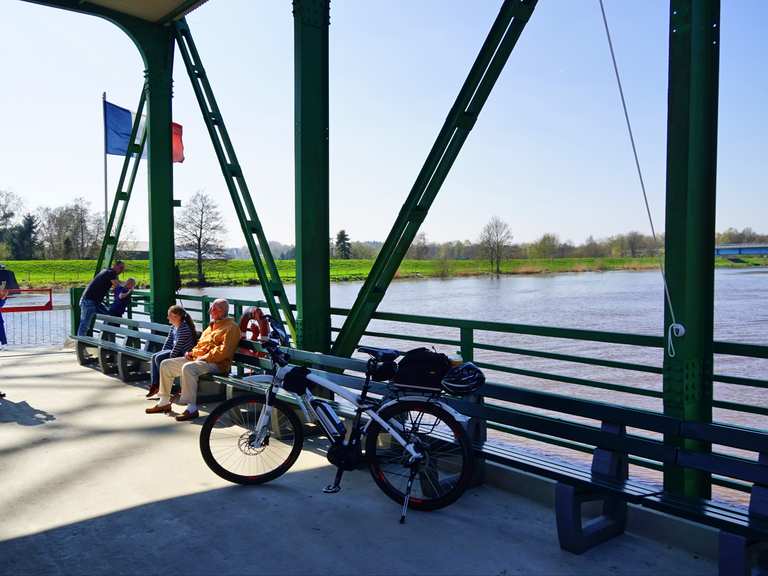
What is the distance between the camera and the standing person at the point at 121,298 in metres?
10.9

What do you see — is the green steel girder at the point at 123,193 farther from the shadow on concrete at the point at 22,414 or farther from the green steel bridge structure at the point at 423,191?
the shadow on concrete at the point at 22,414

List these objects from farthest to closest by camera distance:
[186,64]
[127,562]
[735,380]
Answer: [186,64] → [735,380] → [127,562]

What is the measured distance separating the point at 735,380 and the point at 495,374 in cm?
1315

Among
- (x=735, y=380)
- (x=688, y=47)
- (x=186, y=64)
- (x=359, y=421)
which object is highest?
(x=186, y=64)

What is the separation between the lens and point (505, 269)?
64.9 m

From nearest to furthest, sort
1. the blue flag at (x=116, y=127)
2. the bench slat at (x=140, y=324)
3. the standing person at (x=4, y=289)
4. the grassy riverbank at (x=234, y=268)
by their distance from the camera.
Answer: the bench slat at (x=140, y=324), the standing person at (x=4, y=289), the blue flag at (x=116, y=127), the grassy riverbank at (x=234, y=268)

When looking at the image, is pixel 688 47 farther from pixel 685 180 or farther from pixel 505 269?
pixel 505 269

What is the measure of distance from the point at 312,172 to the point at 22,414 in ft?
13.4

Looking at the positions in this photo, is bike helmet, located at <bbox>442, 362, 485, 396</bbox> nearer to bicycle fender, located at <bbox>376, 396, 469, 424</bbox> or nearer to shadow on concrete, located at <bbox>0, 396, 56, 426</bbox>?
bicycle fender, located at <bbox>376, 396, 469, 424</bbox>

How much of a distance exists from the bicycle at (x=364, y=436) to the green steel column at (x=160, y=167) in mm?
4818

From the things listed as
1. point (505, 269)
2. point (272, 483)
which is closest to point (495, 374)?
point (272, 483)

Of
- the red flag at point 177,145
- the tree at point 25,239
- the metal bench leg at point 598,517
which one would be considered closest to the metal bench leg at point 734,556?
the metal bench leg at point 598,517

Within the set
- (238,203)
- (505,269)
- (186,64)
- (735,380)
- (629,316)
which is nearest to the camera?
(735,380)

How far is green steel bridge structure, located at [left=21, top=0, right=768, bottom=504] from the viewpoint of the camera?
3.72 metres
